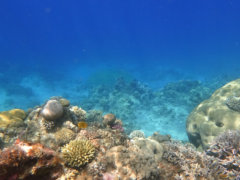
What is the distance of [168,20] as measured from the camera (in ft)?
570

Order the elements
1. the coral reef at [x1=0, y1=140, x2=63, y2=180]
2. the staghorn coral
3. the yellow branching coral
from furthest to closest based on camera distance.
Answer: the staghorn coral < the yellow branching coral < the coral reef at [x1=0, y1=140, x2=63, y2=180]

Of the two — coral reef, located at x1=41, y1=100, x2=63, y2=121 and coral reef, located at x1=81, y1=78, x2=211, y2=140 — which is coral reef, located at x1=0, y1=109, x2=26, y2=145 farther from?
coral reef, located at x1=81, y1=78, x2=211, y2=140

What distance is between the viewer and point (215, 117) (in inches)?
318

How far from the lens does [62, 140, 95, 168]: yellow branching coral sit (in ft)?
11.7

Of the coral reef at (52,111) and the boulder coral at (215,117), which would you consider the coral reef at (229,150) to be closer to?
the boulder coral at (215,117)

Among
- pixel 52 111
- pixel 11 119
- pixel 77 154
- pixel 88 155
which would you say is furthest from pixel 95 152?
pixel 11 119

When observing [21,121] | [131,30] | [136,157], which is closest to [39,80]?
[21,121]

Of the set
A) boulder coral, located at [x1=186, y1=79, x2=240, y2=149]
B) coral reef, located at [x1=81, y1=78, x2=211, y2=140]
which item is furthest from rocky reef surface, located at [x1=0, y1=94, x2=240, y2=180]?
coral reef, located at [x1=81, y1=78, x2=211, y2=140]

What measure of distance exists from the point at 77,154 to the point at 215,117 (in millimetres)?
7616

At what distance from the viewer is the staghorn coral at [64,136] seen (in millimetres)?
4738

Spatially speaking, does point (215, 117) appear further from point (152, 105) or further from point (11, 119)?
point (152, 105)

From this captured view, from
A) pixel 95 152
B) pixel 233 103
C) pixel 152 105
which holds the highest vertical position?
pixel 152 105

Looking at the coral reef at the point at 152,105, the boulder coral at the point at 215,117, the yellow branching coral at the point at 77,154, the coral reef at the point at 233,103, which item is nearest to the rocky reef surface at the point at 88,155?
the yellow branching coral at the point at 77,154

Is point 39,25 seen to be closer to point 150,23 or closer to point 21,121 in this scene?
point 150,23
